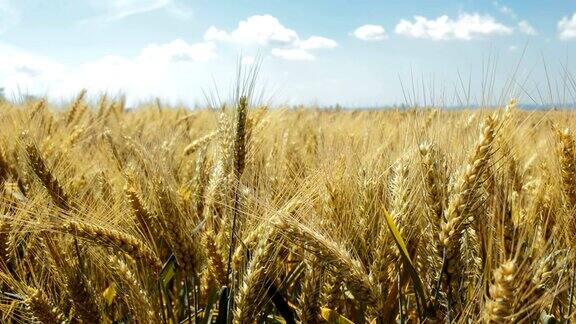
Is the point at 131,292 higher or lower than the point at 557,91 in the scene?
lower

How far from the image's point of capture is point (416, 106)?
180 centimetres

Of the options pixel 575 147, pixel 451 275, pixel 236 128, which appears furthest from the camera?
pixel 236 128

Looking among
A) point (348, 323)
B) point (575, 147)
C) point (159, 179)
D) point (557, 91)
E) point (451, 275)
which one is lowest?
point (348, 323)

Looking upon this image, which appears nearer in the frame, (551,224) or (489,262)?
(489,262)

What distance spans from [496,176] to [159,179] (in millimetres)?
980

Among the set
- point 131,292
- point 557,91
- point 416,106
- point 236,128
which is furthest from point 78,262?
point 557,91

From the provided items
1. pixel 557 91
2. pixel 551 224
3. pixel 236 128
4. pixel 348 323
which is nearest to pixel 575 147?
pixel 551 224

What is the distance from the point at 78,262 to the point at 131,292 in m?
0.27

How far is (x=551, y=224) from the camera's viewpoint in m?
1.65

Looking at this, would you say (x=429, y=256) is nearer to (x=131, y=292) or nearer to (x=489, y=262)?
(x=489, y=262)

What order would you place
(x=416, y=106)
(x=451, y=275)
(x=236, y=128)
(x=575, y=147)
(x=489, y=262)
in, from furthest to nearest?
(x=416, y=106) < (x=236, y=128) < (x=575, y=147) < (x=451, y=275) < (x=489, y=262)

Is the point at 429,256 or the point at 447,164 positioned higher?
the point at 447,164

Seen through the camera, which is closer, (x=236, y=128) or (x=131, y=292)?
(x=131, y=292)

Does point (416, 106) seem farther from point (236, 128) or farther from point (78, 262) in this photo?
point (78, 262)
